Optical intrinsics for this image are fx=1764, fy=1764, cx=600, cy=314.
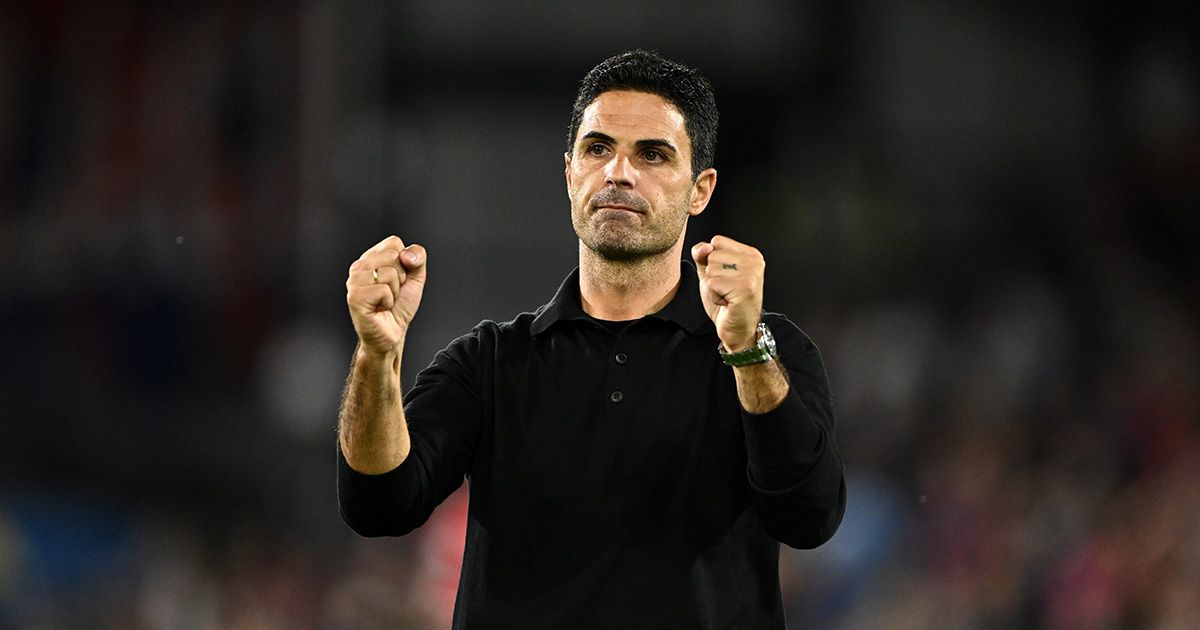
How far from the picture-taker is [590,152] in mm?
3363

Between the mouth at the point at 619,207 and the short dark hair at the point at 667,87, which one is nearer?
the mouth at the point at 619,207

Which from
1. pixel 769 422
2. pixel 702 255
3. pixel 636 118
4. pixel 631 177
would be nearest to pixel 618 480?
pixel 769 422

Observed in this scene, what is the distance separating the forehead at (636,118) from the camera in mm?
3324

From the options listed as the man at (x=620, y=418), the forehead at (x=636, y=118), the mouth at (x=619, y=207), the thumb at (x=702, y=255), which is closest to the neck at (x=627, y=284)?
the man at (x=620, y=418)

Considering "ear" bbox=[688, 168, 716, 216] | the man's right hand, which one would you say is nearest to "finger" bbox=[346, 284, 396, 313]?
the man's right hand

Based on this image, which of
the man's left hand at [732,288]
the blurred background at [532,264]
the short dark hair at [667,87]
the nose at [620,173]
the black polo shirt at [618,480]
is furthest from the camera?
the blurred background at [532,264]

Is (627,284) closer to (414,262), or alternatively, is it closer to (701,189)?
(701,189)

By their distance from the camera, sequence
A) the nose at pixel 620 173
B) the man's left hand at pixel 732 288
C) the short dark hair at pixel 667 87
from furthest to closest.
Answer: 1. the short dark hair at pixel 667 87
2. the nose at pixel 620 173
3. the man's left hand at pixel 732 288

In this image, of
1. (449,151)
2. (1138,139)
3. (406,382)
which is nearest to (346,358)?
(406,382)

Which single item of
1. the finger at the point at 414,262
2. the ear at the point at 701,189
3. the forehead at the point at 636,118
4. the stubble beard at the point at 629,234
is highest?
the forehead at the point at 636,118

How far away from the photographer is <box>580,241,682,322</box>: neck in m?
3.36

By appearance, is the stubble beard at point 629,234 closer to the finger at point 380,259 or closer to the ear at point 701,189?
the ear at point 701,189

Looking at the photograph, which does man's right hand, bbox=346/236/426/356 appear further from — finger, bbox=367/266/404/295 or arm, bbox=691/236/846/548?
arm, bbox=691/236/846/548

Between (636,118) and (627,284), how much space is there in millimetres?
316
